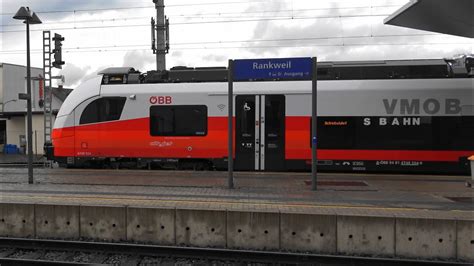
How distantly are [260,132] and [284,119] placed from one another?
0.78 meters

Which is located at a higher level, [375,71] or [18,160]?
[375,71]

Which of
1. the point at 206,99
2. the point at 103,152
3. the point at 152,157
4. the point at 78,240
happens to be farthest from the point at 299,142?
the point at 78,240

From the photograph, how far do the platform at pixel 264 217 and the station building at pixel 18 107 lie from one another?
25642 millimetres

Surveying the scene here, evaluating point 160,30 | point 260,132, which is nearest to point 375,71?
point 260,132

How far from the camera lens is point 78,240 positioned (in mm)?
7699

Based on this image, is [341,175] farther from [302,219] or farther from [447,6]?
[302,219]

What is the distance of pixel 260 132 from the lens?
1306 centimetres

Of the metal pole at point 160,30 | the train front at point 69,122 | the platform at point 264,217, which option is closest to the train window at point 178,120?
the train front at point 69,122

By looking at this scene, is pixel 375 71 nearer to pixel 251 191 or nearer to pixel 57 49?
pixel 251 191

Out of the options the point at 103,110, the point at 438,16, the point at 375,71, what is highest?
the point at 438,16

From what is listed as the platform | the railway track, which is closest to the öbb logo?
the platform

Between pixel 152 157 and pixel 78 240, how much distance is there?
6200 mm

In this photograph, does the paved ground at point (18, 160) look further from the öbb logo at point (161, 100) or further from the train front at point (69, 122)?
the öbb logo at point (161, 100)

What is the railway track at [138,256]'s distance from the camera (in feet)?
21.0
